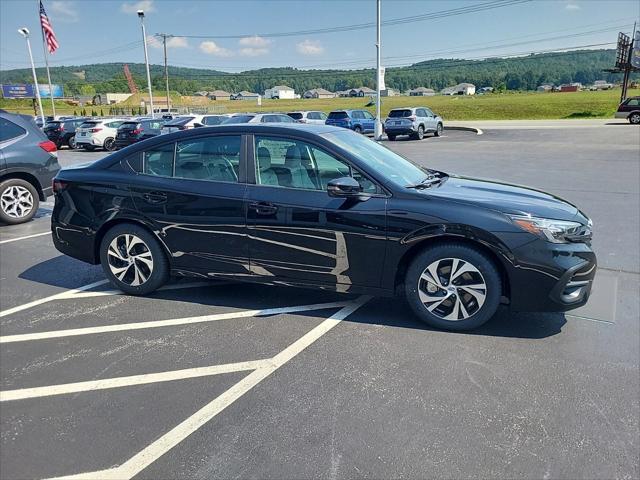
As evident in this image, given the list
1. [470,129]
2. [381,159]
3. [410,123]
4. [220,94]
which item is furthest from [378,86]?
[220,94]

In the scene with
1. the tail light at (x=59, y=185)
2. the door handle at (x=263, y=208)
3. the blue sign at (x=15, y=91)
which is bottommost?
the door handle at (x=263, y=208)

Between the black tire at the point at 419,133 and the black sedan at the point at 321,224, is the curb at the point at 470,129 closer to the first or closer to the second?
the black tire at the point at 419,133

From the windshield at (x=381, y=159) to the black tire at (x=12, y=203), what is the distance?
248 inches

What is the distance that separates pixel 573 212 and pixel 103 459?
12.3ft

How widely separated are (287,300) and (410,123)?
23.9 metres

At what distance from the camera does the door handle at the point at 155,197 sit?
14.9 ft

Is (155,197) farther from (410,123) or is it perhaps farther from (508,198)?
(410,123)

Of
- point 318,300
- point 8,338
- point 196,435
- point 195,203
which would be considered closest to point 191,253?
point 195,203

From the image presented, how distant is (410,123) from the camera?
2692 centimetres

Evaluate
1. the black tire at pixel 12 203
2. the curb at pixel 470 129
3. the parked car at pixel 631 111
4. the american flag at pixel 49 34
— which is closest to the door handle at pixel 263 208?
the black tire at pixel 12 203

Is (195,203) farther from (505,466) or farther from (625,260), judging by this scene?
(625,260)

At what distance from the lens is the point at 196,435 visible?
2.70 m

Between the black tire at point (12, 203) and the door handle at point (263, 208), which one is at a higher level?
the door handle at point (263, 208)

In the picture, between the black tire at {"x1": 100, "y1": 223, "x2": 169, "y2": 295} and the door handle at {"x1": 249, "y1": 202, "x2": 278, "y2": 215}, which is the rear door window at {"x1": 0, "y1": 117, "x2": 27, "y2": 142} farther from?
the door handle at {"x1": 249, "y1": 202, "x2": 278, "y2": 215}
